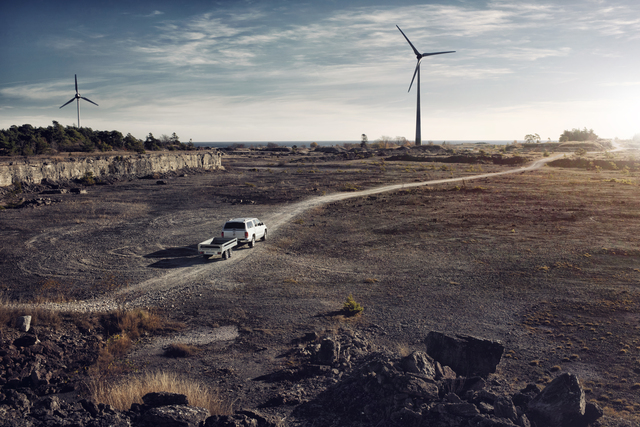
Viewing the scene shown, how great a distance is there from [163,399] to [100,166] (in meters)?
63.7

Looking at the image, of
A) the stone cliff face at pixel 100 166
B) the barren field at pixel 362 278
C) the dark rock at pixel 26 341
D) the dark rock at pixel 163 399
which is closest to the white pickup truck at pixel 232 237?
the barren field at pixel 362 278

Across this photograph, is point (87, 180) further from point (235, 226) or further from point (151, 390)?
point (151, 390)

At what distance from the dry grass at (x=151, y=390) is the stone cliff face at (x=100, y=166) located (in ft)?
158

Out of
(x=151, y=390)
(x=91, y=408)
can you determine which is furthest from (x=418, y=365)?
(x=91, y=408)

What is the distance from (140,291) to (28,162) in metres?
46.2

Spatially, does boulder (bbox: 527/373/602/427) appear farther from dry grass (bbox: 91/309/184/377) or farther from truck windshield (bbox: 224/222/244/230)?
truck windshield (bbox: 224/222/244/230)

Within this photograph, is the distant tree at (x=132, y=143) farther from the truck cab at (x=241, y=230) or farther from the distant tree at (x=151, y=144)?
the truck cab at (x=241, y=230)

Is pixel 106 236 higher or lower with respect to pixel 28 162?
lower

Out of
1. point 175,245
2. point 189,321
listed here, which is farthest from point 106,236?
point 189,321

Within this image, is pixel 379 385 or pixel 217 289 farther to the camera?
pixel 217 289

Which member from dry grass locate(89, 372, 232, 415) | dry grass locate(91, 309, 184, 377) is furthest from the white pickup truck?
dry grass locate(89, 372, 232, 415)

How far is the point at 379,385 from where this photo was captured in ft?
30.9

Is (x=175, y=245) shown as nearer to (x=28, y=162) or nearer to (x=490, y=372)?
(x=490, y=372)

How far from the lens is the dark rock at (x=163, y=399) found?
30.3ft
